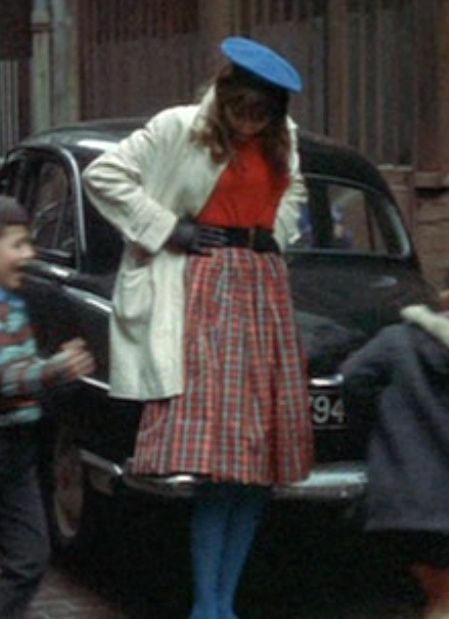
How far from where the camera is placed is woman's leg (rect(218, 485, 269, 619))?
7.17 m

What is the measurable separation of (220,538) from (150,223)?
3.61 feet

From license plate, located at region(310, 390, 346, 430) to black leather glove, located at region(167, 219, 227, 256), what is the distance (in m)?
0.86

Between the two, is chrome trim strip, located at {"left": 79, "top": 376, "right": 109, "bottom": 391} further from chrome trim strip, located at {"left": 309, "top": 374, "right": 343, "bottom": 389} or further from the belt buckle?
the belt buckle

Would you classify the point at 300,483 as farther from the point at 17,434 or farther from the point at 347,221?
the point at 347,221

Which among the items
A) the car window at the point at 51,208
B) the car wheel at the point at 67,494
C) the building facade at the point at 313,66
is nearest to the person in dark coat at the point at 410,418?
the car wheel at the point at 67,494

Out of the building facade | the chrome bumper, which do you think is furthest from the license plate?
the building facade

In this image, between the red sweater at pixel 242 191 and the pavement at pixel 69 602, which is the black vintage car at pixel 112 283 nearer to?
the pavement at pixel 69 602

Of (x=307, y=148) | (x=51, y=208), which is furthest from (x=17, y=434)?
(x=307, y=148)

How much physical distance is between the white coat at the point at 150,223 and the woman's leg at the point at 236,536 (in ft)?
1.61

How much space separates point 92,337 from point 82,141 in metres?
1.41

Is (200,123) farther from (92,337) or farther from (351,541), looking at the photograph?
(351,541)

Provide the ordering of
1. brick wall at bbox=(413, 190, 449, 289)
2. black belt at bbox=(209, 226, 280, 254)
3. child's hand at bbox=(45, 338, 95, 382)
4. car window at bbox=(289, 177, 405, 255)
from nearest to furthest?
child's hand at bbox=(45, 338, 95, 382), black belt at bbox=(209, 226, 280, 254), car window at bbox=(289, 177, 405, 255), brick wall at bbox=(413, 190, 449, 289)

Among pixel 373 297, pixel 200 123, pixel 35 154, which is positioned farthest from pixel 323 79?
pixel 200 123

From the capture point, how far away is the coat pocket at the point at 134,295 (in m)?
7.12
